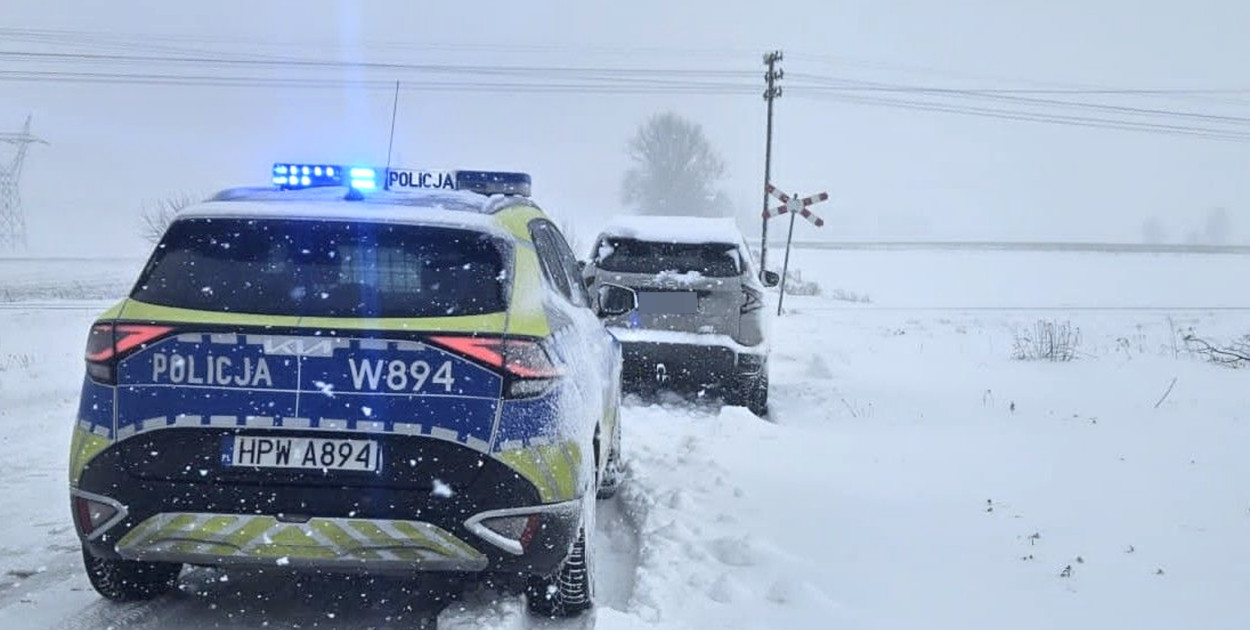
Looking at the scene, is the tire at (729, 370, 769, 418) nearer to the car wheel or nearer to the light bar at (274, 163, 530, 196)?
the car wheel

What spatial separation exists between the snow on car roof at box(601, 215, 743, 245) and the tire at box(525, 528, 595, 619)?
483cm

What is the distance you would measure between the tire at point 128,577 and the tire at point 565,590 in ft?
4.44

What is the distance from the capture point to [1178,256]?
49375 mm

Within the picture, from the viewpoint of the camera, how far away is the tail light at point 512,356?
2.93 metres

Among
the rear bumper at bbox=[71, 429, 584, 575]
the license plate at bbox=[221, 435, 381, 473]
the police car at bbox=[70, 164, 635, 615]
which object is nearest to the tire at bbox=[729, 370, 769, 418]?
the police car at bbox=[70, 164, 635, 615]

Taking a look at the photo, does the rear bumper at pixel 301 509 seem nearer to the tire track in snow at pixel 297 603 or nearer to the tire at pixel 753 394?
the tire track in snow at pixel 297 603

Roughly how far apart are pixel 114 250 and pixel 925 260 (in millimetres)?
40473

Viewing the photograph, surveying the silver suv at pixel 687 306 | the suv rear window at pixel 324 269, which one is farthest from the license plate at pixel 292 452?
the silver suv at pixel 687 306

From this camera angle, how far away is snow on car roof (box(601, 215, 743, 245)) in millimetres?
8023

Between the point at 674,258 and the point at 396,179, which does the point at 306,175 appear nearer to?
the point at 396,179

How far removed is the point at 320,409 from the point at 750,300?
5.49m

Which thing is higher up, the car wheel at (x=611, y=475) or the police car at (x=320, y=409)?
the police car at (x=320, y=409)

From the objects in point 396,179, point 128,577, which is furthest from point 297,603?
point 396,179

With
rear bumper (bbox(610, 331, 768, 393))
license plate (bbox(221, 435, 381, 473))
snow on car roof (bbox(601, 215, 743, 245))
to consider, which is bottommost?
rear bumper (bbox(610, 331, 768, 393))
